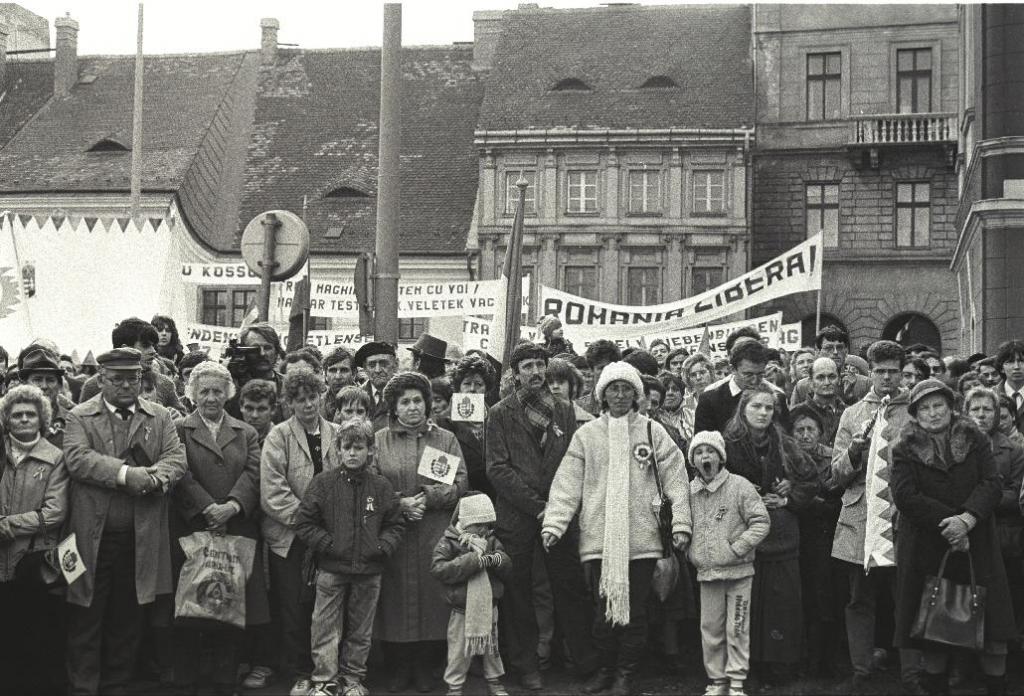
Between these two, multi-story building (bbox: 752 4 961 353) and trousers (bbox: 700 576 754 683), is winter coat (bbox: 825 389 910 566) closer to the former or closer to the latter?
trousers (bbox: 700 576 754 683)

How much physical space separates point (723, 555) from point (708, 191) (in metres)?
32.9

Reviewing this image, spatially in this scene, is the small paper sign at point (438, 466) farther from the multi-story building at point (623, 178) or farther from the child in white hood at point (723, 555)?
the multi-story building at point (623, 178)

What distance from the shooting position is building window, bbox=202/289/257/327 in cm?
4244

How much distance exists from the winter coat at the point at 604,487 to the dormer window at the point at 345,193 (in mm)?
34969

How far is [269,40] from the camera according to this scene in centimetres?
4822

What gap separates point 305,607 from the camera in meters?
9.01

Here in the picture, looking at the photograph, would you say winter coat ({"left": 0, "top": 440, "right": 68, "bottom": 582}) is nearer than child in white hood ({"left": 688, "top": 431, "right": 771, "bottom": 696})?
Yes

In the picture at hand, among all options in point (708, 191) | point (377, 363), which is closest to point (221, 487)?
point (377, 363)

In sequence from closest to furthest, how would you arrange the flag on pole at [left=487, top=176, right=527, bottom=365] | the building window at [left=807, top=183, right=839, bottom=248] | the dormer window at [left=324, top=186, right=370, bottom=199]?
1. the flag on pole at [left=487, top=176, right=527, bottom=365]
2. the building window at [left=807, top=183, right=839, bottom=248]
3. the dormer window at [left=324, top=186, right=370, bottom=199]

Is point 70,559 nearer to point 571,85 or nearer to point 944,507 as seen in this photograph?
point 944,507

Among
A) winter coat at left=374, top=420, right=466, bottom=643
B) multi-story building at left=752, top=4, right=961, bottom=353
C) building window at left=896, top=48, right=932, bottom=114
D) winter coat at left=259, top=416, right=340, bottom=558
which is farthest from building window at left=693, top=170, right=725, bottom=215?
winter coat at left=259, top=416, right=340, bottom=558

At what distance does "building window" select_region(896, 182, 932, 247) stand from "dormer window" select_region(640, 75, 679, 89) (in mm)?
7212

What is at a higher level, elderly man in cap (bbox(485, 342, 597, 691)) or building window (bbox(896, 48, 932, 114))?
building window (bbox(896, 48, 932, 114))

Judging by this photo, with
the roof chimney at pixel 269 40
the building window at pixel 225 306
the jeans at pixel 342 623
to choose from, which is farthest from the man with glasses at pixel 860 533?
the roof chimney at pixel 269 40
